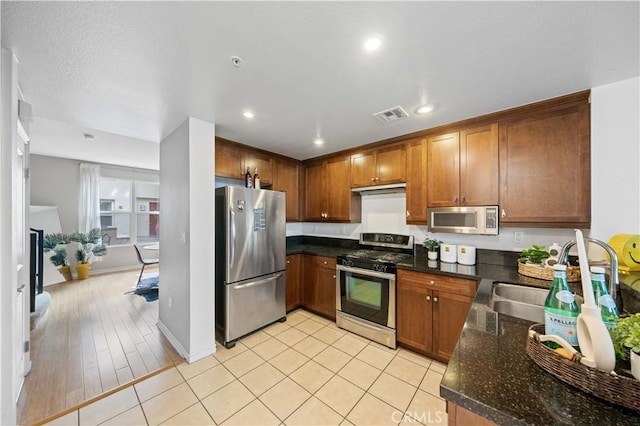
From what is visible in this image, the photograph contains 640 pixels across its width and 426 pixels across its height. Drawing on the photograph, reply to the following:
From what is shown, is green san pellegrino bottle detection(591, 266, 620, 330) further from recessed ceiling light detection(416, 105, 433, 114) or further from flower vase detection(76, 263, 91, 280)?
flower vase detection(76, 263, 91, 280)

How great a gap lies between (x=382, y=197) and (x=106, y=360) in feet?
11.5

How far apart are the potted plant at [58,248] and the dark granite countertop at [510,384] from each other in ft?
21.7

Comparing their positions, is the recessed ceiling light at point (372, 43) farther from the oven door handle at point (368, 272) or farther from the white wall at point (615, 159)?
the oven door handle at point (368, 272)

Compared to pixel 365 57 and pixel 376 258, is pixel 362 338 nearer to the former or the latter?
pixel 376 258

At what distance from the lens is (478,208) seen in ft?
7.57

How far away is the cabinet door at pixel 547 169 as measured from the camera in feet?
6.15

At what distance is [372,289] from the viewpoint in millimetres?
2656

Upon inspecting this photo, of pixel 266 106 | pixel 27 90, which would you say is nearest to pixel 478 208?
pixel 266 106

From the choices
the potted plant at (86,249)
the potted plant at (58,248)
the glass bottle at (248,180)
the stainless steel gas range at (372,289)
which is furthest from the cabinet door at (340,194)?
the potted plant at (58,248)

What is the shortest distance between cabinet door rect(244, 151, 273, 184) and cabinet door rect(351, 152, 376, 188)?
3.93 feet

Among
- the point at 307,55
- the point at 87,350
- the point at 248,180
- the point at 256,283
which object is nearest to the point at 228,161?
the point at 248,180

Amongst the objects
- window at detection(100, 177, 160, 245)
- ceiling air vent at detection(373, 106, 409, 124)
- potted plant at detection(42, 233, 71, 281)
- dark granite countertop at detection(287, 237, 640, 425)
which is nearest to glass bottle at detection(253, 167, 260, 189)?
ceiling air vent at detection(373, 106, 409, 124)

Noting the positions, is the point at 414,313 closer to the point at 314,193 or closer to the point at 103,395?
the point at 314,193

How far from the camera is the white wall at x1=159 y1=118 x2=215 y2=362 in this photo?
2324 mm
